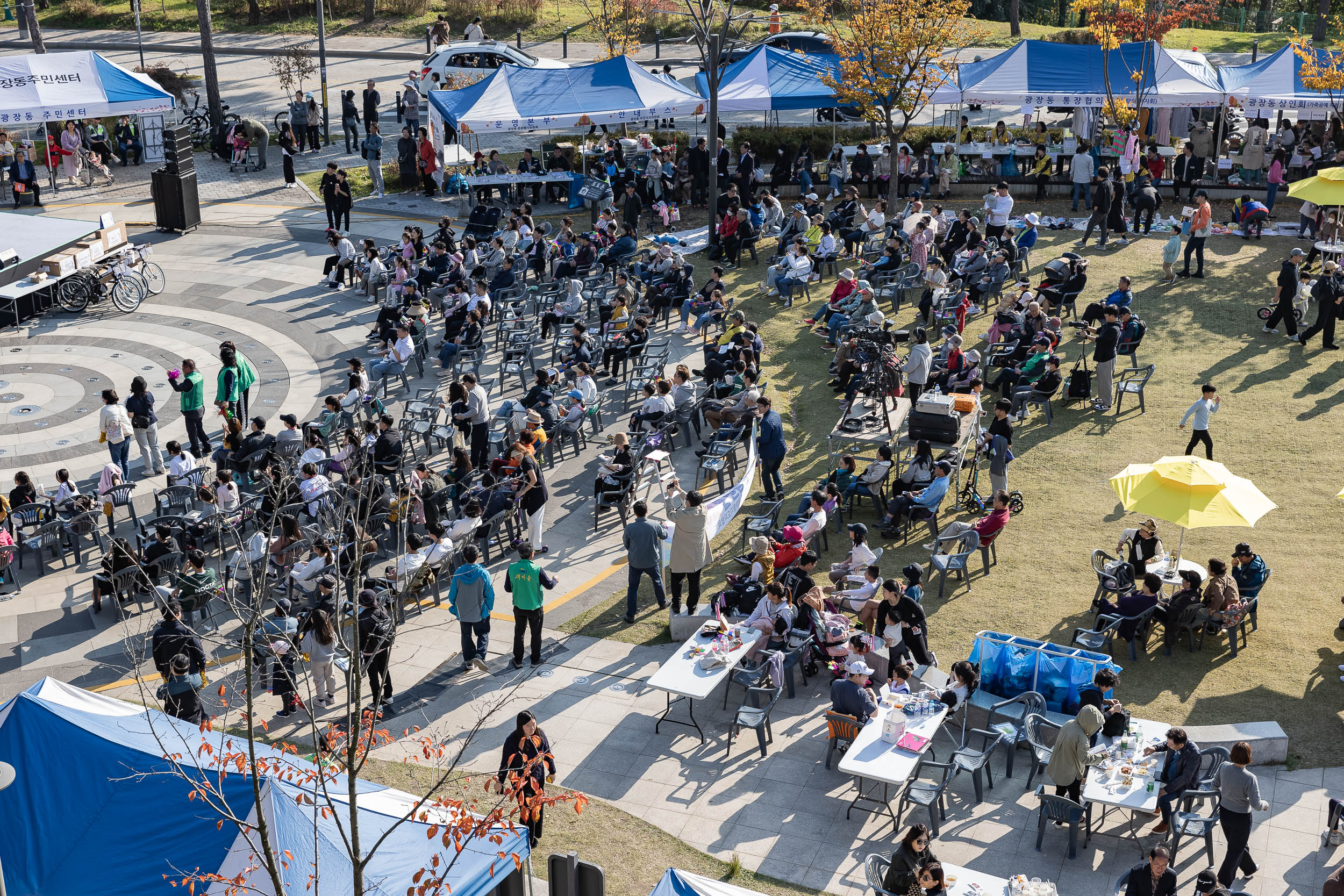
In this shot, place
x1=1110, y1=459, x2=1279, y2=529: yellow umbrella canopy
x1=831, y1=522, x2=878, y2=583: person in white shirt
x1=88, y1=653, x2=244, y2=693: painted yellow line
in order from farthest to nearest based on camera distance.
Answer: x1=831, y1=522, x2=878, y2=583: person in white shirt → x1=88, y1=653, x2=244, y2=693: painted yellow line → x1=1110, y1=459, x2=1279, y2=529: yellow umbrella canopy

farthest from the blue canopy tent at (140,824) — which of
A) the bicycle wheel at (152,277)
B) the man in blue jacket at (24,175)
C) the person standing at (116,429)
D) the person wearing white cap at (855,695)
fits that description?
the man in blue jacket at (24,175)

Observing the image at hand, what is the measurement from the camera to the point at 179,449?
720 inches

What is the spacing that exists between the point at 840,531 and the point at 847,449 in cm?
220

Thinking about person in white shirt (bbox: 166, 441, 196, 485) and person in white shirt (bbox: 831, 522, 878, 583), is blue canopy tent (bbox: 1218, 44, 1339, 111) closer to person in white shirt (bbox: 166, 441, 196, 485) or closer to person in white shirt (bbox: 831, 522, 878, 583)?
person in white shirt (bbox: 831, 522, 878, 583)

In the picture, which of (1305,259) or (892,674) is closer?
(892,674)

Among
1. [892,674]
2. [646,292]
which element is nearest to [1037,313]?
[646,292]

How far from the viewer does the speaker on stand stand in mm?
31281

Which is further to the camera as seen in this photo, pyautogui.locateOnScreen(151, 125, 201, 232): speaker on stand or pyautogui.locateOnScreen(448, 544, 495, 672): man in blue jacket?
pyautogui.locateOnScreen(151, 125, 201, 232): speaker on stand

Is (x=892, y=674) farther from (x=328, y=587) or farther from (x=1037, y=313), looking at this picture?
(x=1037, y=313)

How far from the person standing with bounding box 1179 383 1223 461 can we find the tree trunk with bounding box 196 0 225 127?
29745 mm

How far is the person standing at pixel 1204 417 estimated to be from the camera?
18.8m

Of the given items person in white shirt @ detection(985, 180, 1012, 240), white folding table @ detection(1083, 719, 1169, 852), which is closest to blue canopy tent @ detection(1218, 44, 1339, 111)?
person in white shirt @ detection(985, 180, 1012, 240)

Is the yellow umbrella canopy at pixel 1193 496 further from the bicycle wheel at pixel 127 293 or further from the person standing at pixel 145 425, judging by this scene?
the bicycle wheel at pixel 127 293

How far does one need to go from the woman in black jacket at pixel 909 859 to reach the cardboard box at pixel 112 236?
2398 centimetres
